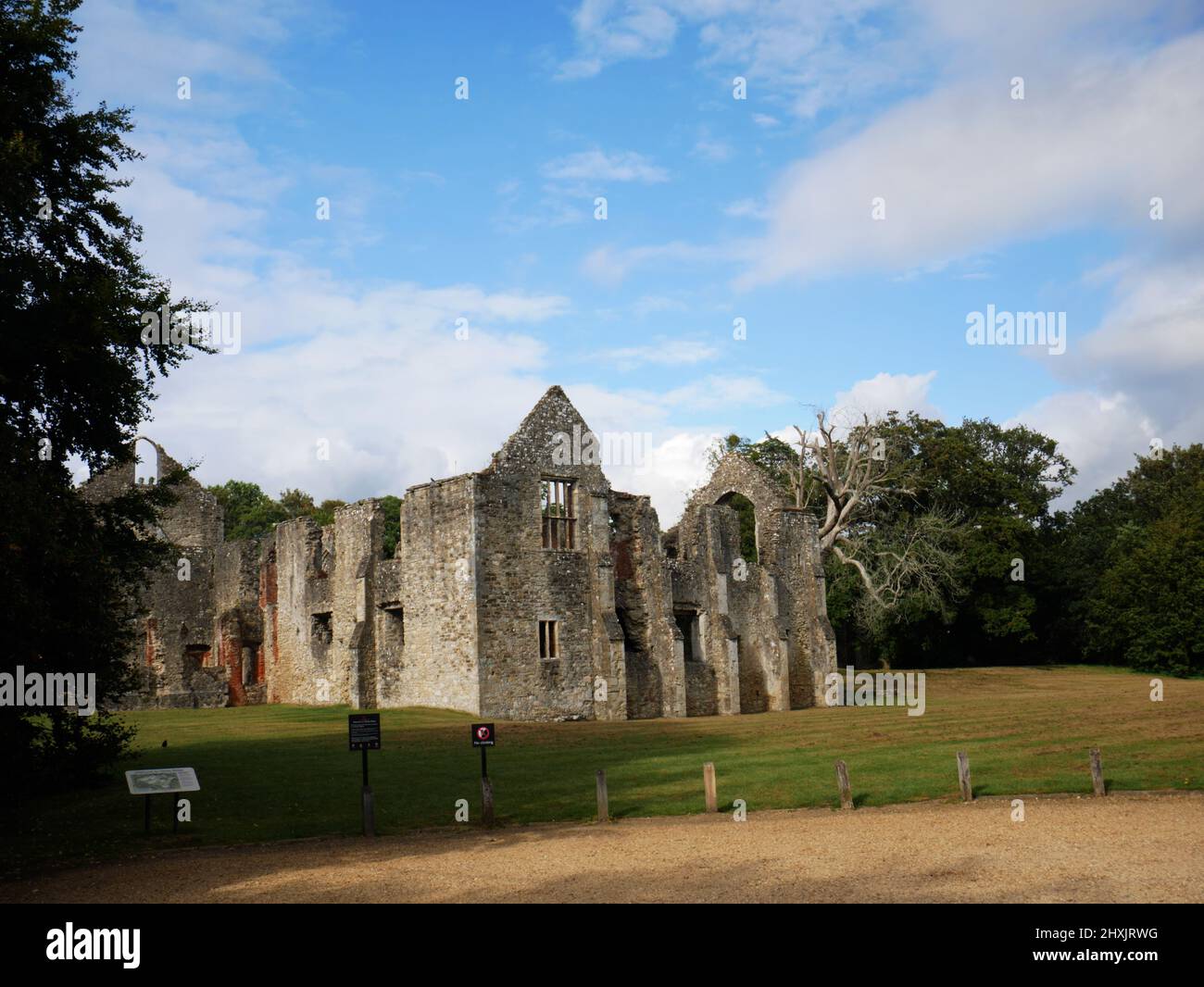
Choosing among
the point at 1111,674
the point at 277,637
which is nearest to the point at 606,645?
the point at 277,637

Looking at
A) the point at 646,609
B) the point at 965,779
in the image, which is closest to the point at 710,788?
the point at 965,779

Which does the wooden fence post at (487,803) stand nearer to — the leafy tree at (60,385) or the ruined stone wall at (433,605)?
the leafy tree at (60,385)

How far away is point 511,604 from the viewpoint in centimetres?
3288

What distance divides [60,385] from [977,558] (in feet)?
157

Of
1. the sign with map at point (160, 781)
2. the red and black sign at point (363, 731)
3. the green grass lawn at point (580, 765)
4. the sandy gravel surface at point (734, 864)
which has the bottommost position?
the green grass lawn at point (580, 765)

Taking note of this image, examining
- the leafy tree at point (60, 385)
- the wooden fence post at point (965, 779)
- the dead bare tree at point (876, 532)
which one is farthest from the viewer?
the dead bare tree at point (876, 532)

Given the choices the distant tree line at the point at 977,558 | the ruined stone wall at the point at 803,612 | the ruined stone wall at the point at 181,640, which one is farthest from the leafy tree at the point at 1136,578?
the ruined stone wall at the point at 181,640

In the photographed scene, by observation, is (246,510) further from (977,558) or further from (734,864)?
(734,864)

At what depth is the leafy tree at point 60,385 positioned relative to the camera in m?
14.3

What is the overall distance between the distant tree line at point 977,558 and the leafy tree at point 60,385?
35190 millimetres

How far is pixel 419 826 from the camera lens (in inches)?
655
